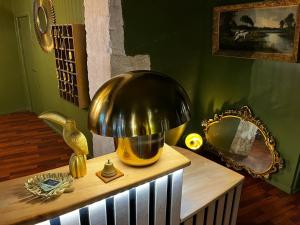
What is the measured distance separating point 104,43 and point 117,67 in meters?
0.23

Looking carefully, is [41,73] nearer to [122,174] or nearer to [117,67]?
[117,67]

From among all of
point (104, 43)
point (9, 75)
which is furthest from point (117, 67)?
point (9, 75)

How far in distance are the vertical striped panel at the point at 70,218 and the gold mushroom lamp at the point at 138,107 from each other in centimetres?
36

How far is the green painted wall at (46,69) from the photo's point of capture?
3.14 meters

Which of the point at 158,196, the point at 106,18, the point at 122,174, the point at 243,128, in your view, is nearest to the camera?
the point at 122,174

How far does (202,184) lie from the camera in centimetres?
184

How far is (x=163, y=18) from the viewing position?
101 inches

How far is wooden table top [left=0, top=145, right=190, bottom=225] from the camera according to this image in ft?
2.99

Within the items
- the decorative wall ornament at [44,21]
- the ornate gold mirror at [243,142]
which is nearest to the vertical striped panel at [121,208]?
the ornate gold mirror at [243,142]

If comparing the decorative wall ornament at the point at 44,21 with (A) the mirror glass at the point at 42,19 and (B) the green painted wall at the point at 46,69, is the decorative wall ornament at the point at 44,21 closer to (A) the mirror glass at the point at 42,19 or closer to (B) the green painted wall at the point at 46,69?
(A) the mirror glass at the point at 42,19

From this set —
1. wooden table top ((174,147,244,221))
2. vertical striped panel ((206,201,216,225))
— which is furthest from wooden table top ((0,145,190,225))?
vertical striped panel ((206,201,216,225))

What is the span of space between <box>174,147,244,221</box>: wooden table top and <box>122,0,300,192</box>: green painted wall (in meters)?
0.96

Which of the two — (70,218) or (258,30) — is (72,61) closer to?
(258,30)

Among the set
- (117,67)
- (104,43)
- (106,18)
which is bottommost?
(117,67)
